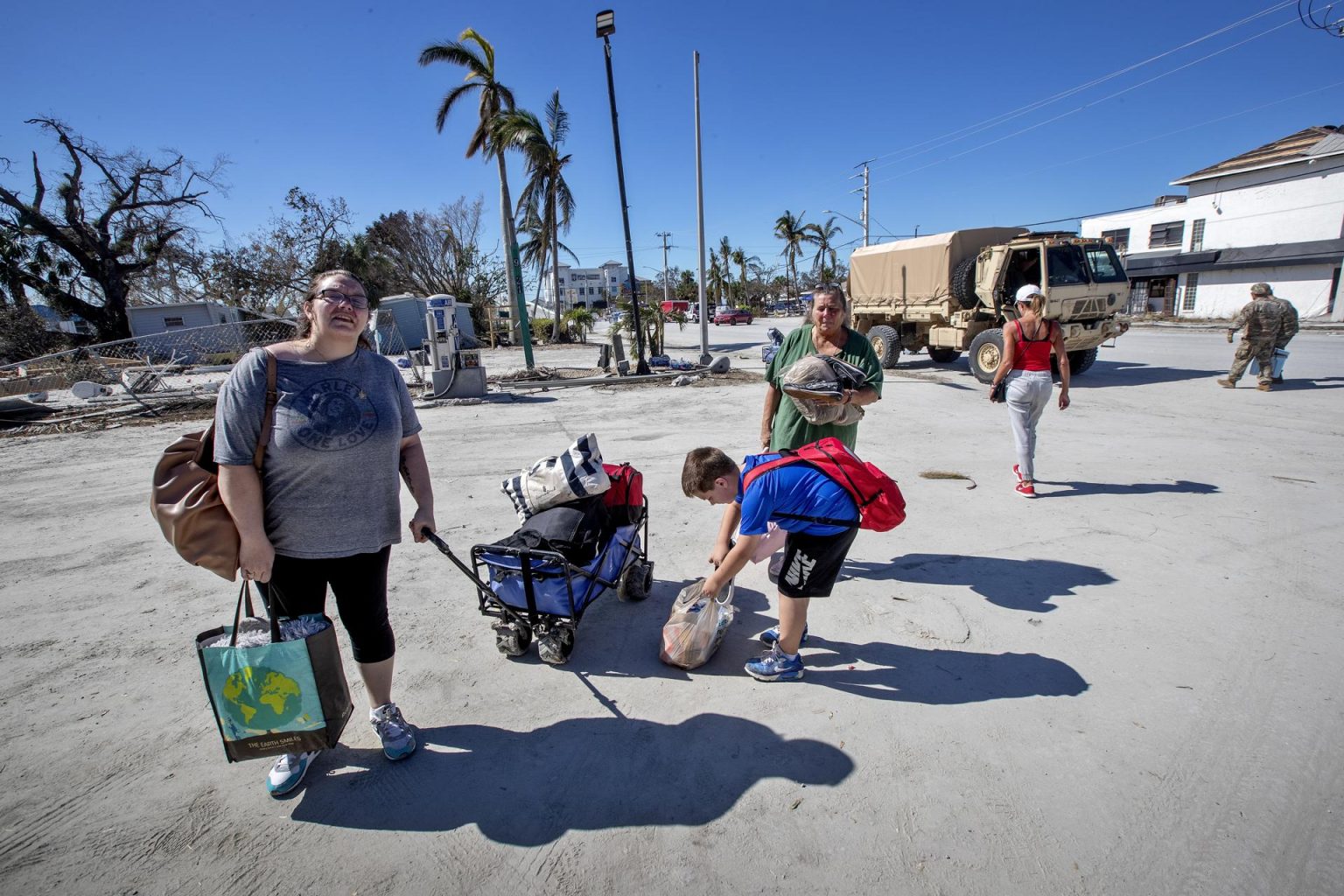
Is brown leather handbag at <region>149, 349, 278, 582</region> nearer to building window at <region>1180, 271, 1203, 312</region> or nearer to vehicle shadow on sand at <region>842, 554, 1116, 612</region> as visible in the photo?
vehicle shadow on sand at <region>842, 554, 1116, 612</region>

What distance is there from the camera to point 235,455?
1.87 metres

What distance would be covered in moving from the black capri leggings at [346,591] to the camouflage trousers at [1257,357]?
1181 centimetres

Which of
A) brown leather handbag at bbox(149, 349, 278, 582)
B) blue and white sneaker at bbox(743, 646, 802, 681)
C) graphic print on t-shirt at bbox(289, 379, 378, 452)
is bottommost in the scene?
blue and white sneaker at bbox(743, 646, 802, 681)

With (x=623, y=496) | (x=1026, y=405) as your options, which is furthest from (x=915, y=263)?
(x=623, y=496)

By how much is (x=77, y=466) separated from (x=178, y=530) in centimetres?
759

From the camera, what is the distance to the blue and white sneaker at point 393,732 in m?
2.28

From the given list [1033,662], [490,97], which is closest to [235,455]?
[1033,662]

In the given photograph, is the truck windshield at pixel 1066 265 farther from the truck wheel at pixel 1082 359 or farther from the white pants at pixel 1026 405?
the white pants at pixel 1026 405

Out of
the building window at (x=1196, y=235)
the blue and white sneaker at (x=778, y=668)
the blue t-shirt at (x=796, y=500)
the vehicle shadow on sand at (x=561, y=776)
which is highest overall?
the building window at (x=1196, y=235)

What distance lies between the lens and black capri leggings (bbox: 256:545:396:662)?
2.09 metres

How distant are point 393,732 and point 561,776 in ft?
2.19

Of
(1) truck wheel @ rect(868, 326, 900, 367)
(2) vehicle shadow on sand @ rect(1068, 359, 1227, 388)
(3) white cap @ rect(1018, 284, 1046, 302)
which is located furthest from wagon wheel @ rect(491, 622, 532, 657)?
(1) truck wheel @ rect(868, 326, 900, 367)

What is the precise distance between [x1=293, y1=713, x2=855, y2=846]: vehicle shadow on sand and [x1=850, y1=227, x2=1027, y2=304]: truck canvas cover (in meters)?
11.6

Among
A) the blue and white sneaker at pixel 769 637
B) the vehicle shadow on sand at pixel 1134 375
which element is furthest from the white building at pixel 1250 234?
the blue and white sneaker at pixel 769 637
